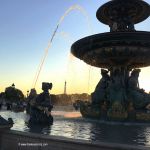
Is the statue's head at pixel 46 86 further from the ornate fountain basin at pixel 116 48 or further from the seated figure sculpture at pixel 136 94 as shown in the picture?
the seated figure sculpture at pixel 136 94

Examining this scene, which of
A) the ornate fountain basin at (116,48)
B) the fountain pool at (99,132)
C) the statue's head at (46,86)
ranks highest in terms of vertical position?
the ornate fountain basin at (116,48)

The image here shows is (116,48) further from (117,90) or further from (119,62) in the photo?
(117,90)

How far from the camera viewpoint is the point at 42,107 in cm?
1183

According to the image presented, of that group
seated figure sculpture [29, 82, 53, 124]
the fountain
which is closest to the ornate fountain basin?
the fountain

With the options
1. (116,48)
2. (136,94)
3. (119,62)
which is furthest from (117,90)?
(116,48)

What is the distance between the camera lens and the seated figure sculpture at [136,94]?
15500 millimetres

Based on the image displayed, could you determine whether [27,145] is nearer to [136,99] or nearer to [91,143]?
[91,143]

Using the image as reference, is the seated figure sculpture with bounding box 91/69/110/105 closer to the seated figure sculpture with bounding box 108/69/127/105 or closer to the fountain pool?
the seated figure sculpture with bounding box 108/69/127/105

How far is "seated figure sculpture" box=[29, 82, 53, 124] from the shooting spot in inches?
465

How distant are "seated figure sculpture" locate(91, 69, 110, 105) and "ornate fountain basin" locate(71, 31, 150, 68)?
31.5 inches

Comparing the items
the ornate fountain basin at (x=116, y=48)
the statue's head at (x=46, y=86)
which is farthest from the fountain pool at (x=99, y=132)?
the ornate fountain basin at (x=116, y=48)

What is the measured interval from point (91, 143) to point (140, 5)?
13617 millimetres

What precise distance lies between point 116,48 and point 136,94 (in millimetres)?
2567

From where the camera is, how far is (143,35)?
1508 centimetres
